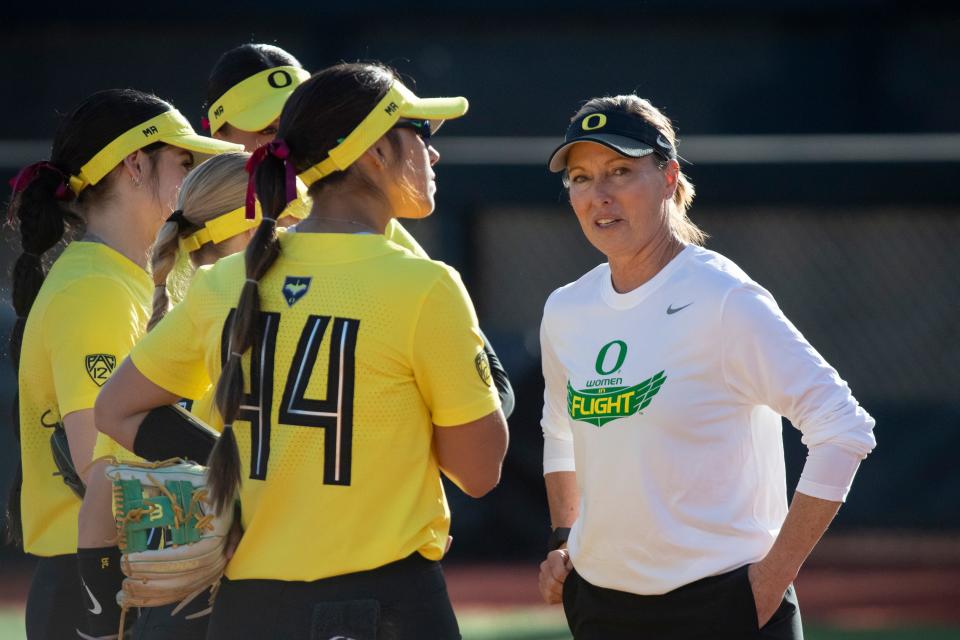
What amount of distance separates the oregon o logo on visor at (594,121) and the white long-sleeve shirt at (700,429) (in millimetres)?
347

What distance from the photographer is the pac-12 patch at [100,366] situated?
8.97 feet

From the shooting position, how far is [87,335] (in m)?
2.77

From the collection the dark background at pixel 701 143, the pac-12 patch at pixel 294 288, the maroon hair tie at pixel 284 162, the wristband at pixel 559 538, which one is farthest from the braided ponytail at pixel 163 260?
the dark background at pixel 701 143

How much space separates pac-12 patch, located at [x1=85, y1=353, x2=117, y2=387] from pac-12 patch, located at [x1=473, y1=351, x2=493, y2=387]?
2.87 feet

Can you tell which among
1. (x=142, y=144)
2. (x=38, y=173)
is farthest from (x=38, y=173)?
(x=142, y=144)

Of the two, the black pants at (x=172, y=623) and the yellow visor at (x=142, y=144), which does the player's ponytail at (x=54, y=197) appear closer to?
the yellow visor at (x=142, y=144)

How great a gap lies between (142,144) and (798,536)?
65.4 inches

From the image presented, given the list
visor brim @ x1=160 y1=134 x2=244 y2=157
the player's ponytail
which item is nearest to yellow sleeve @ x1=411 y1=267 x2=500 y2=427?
visor brim @ x1=160 y1=134 x2=244 y2=157

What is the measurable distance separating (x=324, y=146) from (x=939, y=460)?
27.0 ft

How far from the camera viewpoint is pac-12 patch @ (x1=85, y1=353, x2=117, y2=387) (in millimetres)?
2734

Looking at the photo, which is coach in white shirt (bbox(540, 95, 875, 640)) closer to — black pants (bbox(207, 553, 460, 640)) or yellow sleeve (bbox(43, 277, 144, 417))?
black pants (bbox(207, 553, 460, 640))

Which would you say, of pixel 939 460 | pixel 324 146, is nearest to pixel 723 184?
pixel 939 460

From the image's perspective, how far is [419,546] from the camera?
Result: 225cm

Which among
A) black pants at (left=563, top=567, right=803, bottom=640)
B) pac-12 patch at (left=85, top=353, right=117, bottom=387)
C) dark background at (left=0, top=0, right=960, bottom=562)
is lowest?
dark background at (left=0, top=0, right=960, bottom=562)
